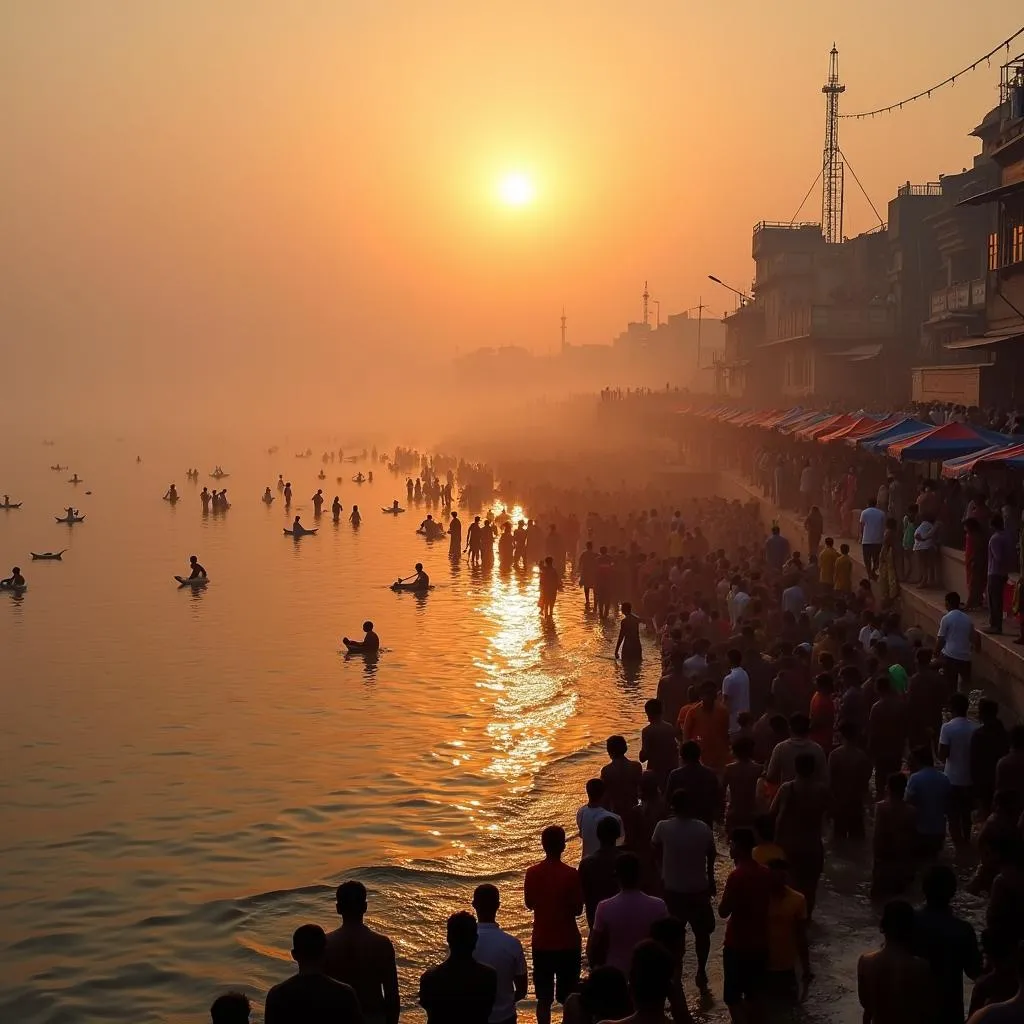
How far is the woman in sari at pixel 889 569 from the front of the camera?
774 inches

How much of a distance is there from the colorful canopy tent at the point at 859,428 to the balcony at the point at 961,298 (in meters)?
17.9

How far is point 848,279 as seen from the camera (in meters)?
72.2

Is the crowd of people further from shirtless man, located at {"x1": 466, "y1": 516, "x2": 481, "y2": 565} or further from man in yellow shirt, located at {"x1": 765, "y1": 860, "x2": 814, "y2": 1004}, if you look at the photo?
shirtless man, located at {"x1": 466, "y1": 516, "x2": 481, "y2": 565}

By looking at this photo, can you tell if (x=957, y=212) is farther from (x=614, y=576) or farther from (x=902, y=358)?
(x=614, y=576)

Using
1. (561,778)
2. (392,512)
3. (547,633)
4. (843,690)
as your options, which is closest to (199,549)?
(392,512)

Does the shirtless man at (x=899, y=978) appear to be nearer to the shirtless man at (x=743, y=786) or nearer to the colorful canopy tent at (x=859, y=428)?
the shirtless man at (x=743, y=786)

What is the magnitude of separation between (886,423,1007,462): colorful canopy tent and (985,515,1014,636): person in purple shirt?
4041 millimetres

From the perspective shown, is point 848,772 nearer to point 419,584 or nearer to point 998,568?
point 998,568

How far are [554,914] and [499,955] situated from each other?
1.02m

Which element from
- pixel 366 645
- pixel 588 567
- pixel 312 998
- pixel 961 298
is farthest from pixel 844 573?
pixel 961 298

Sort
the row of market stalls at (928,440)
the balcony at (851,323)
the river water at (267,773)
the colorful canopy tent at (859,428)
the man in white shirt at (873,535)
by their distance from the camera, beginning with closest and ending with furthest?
the river water at (267,773), the row of market stalls at (928,440), the man in white shirt at (873,535), the colorful canopy tent at (859,428), the balcony at (851,323)

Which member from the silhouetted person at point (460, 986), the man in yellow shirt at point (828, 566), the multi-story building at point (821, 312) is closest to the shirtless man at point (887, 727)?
the silhouetted person at point (460, 986)

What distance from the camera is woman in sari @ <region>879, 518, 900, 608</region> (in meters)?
19.7

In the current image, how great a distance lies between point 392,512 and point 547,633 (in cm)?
3396
